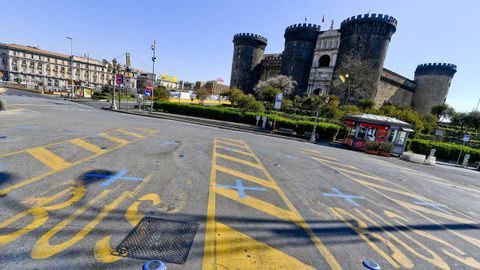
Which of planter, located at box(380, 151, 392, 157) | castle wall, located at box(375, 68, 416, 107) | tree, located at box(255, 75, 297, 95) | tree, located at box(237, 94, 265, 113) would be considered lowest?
planter, located at box(380, 151, 392, 157)

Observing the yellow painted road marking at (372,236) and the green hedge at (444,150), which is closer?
the yellow painted road marking at (372,236)

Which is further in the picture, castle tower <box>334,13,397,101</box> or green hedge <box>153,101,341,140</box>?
castle tower <box>334,13,397,101</box>

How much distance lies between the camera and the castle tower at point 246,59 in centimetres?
6519

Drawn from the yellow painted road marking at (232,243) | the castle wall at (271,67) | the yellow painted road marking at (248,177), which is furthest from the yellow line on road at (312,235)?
the castle wall at (271,67)

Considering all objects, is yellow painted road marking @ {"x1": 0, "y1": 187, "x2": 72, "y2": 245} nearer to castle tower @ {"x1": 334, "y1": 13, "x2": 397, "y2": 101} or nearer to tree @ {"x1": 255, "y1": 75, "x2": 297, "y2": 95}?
tree @ {"x1": 255, "y1": 75, "x2": 297, "y2": 95}

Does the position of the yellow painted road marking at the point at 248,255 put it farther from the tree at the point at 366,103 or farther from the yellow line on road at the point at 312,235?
the tree at the point at 366,103

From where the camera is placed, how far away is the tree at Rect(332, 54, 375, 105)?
1788 inches

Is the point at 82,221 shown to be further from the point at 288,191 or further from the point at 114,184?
the point at 288,191

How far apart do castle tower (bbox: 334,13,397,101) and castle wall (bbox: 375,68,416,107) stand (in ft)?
28.0

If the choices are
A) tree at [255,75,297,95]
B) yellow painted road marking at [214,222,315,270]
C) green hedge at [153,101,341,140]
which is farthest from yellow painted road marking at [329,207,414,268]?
tree at [255,75,297,95]

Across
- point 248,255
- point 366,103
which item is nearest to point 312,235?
point 248,255

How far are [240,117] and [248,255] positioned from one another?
2411cm

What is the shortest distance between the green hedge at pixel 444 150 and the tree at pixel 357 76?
24859 mm

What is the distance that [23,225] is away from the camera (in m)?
3.23
